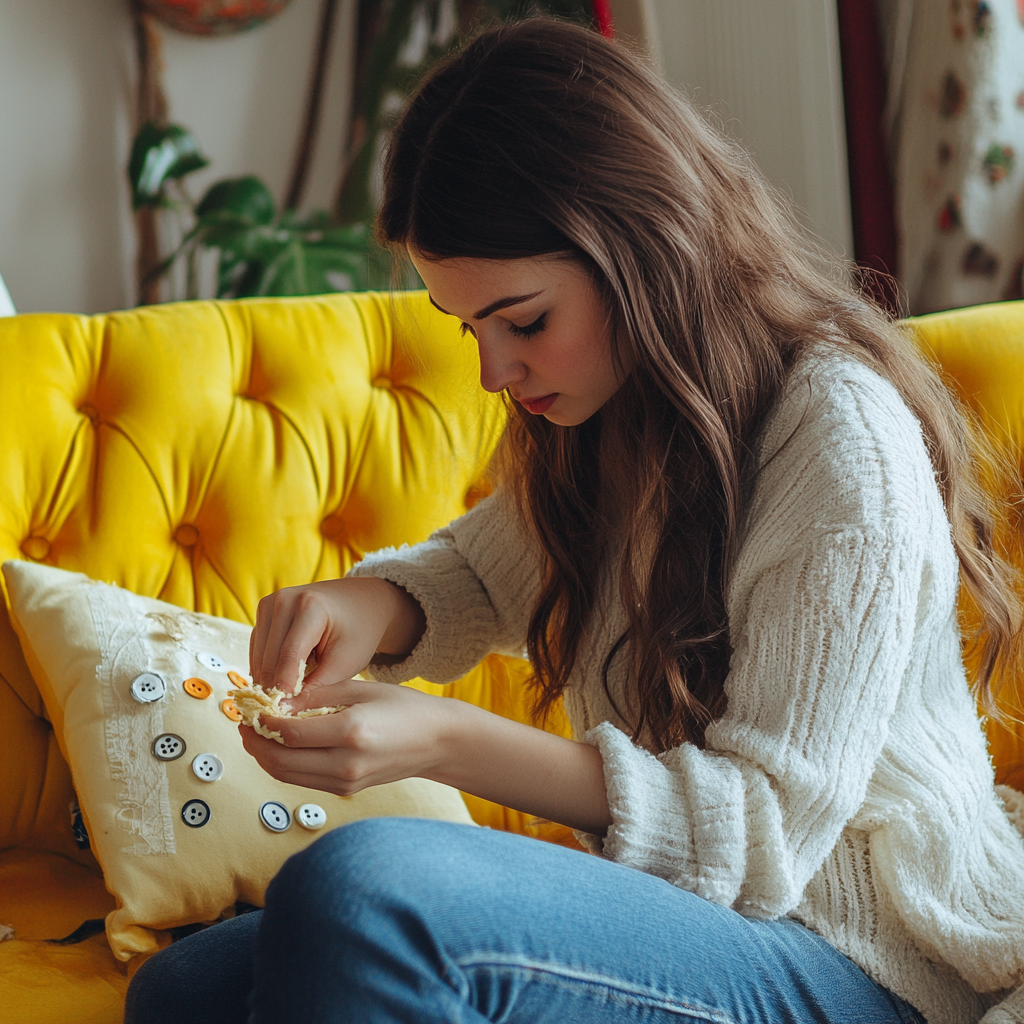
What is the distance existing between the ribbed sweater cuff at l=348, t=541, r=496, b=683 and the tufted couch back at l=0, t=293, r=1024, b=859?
7.6 inches

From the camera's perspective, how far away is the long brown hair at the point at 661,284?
754 mm

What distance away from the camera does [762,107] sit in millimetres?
1724

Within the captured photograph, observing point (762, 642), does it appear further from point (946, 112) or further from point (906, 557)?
point (946, 112)

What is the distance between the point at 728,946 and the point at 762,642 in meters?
0.20

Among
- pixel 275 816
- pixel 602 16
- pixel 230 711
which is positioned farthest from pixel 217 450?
pixel 602 16

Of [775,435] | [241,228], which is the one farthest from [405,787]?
[241,228]

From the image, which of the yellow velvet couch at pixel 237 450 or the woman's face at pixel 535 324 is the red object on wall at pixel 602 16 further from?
the woman's face at pixel 535 324

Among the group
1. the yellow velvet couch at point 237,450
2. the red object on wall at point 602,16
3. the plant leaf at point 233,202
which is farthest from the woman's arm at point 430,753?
the red object on wall at point 602,16

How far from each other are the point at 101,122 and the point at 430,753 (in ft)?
5.08

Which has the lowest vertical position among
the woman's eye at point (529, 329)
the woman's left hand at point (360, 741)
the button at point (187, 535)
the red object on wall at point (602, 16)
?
the button at point (187, 535)

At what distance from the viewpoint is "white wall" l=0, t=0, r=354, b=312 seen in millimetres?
1755

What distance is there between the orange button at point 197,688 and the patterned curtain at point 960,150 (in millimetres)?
1251

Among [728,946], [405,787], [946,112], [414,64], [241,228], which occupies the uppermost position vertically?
[414,64]

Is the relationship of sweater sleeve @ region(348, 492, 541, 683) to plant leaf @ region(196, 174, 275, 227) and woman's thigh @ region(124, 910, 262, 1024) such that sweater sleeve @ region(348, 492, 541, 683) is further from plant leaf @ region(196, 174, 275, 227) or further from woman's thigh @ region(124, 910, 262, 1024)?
plant leaf @ region(196, 174, 275, 227)
